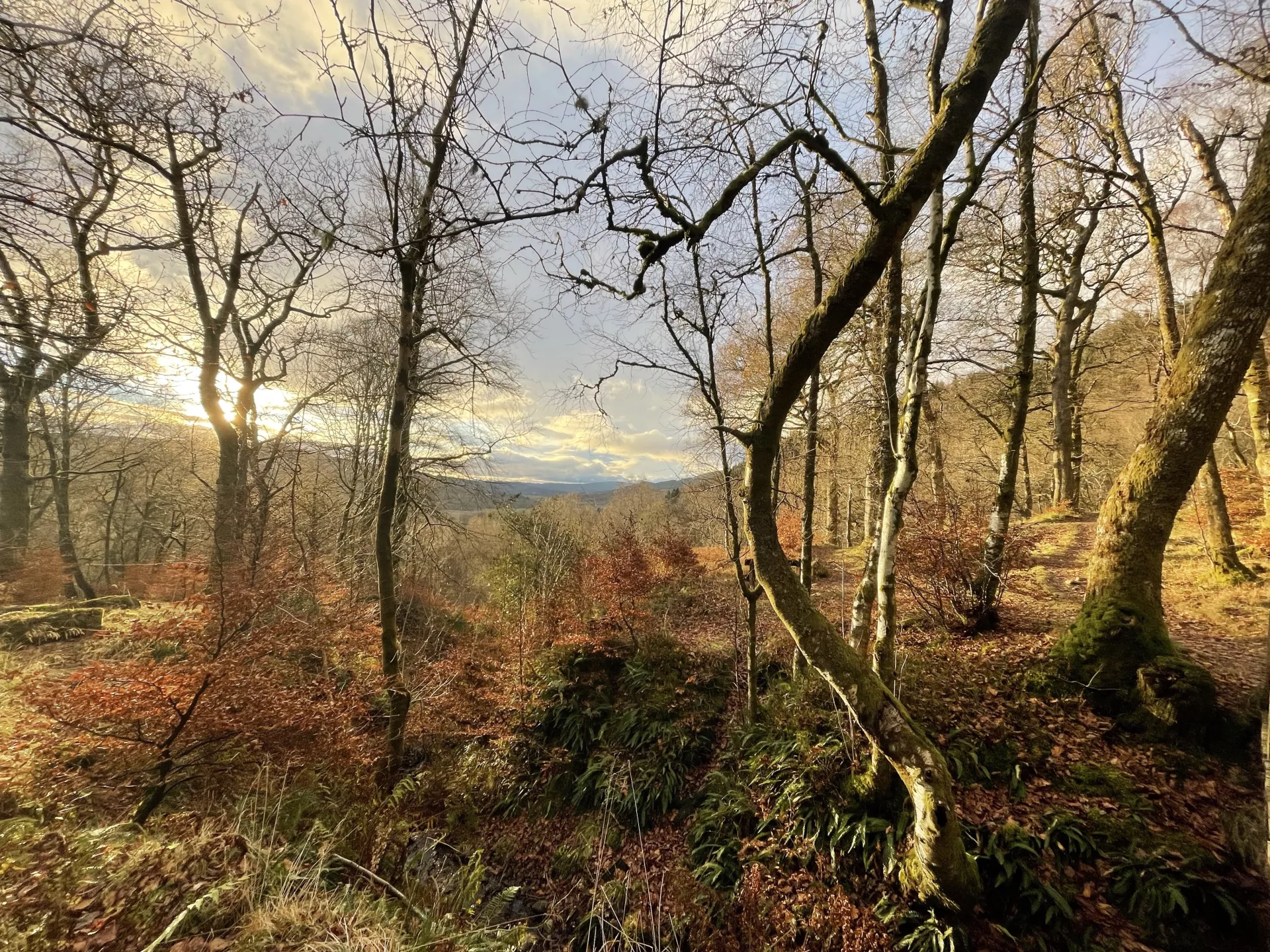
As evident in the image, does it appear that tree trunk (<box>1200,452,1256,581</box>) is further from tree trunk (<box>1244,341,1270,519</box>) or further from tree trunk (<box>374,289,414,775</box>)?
tree trunk (<box>374,289,414,775</box>)

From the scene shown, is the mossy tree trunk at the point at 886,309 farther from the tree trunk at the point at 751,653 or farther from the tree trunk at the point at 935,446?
the tree trunk at the point at 935,446

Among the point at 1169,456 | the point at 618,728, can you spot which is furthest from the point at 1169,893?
the point at 618,728

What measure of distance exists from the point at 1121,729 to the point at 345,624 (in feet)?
30.4

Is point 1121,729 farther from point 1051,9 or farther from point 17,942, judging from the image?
point 17,942

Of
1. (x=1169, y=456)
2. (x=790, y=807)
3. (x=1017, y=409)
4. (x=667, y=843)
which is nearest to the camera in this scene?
(x=1169, y=456)

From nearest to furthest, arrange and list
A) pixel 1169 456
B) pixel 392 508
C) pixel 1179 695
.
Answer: pixel 1179 695 → pixel 1169 456 → pixel 392 508

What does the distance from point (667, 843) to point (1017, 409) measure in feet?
22.2

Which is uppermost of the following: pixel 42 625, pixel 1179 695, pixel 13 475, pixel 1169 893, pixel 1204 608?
pixel 13 475

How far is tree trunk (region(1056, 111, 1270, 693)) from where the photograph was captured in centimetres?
372

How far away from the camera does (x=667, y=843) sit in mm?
5398

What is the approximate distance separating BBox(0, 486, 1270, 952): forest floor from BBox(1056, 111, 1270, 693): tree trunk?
581 millimetres

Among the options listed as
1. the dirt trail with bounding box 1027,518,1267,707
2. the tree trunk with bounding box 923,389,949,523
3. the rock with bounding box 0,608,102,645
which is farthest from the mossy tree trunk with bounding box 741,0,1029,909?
the rock with bounding box 0,608,102,645

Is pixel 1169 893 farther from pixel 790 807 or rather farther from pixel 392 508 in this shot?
pixel 392 508

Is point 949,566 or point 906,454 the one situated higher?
point 906,454
